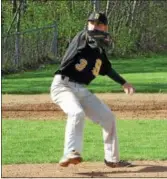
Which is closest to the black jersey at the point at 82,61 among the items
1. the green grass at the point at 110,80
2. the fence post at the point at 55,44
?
the green grass at the point at 110,80

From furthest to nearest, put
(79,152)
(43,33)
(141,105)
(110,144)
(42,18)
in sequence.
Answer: (42,18) → (43,33) → (141,105) → (110,144) → (79,152)

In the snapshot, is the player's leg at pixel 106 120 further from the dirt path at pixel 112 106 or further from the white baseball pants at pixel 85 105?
the dirt path at pixel 112 106

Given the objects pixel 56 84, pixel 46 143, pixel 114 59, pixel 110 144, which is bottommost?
pixel 114 59

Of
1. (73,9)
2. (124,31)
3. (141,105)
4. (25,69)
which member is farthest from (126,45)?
(141,105)

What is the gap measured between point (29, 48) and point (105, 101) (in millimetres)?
11216

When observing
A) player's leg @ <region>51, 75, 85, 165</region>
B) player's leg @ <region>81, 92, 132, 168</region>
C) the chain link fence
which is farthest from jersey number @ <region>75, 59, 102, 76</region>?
the chain link fence

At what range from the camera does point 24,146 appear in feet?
32.8

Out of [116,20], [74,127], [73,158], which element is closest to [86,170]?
[73,158]

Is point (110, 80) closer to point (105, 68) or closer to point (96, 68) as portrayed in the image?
point (105, 68)

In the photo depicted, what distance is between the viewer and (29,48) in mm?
26453

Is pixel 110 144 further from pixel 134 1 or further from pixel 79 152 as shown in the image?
pixel 134 1

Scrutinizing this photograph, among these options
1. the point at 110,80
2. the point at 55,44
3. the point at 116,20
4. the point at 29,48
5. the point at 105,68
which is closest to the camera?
the point at 105,68

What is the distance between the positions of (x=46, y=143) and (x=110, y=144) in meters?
2.37

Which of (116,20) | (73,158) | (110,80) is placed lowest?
(110,80)
